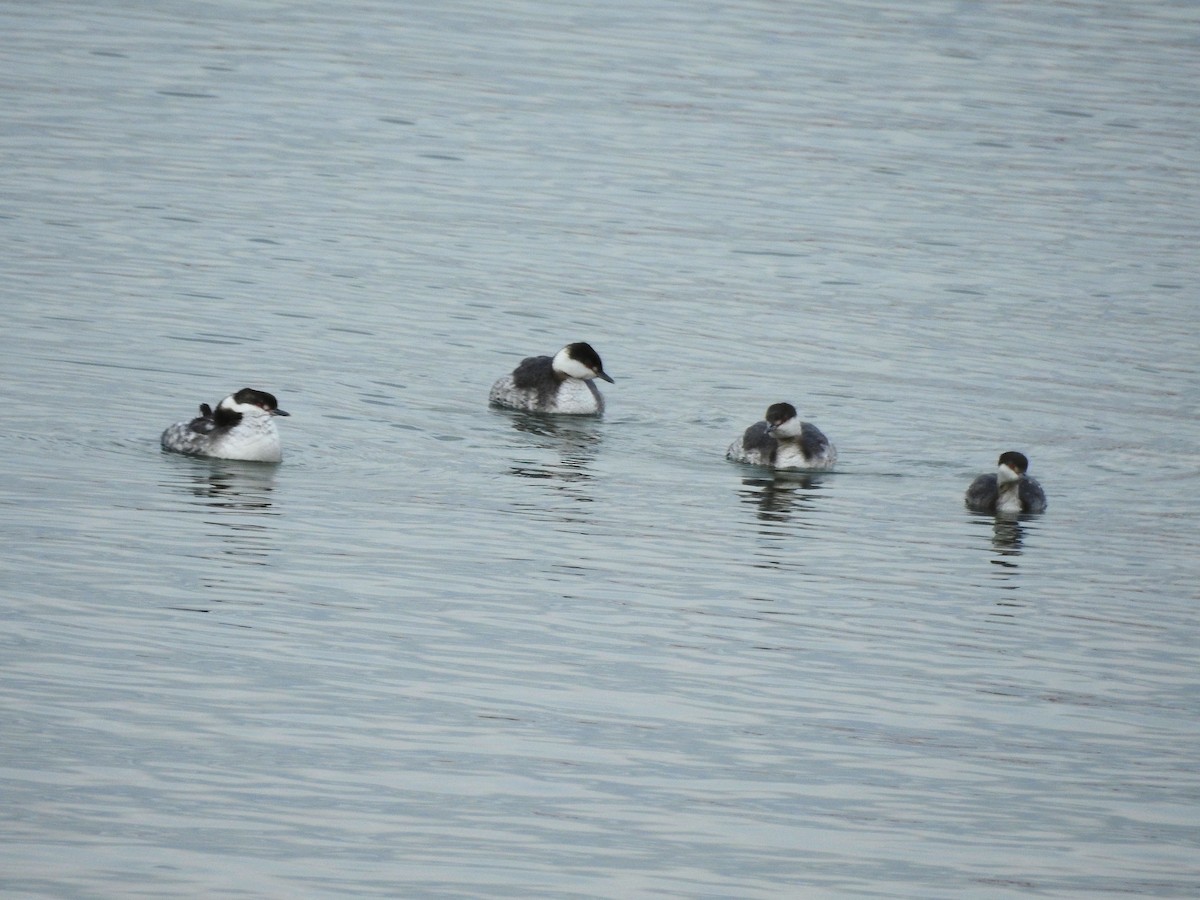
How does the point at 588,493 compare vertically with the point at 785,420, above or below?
below

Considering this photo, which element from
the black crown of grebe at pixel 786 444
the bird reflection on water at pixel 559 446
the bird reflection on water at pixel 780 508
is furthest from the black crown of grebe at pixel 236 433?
the black crown of grebe at pixel 786 444

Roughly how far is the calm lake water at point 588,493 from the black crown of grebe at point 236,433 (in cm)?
29

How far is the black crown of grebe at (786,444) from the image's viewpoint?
1991 centimetres

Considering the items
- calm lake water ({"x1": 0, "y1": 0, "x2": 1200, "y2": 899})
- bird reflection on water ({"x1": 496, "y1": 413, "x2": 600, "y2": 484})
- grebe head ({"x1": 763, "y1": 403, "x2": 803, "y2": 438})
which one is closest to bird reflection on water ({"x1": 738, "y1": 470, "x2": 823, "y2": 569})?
calm lake water ({"x1": 0, "y1": 0, "x2": 1200, "y2": 899})

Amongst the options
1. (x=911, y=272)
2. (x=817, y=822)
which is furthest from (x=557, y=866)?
(x=911, y=272)

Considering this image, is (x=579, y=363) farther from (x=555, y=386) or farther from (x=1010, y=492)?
(x=1010, y=492)

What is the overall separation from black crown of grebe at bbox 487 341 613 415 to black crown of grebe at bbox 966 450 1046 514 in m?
5.18

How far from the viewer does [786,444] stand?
20.0 m

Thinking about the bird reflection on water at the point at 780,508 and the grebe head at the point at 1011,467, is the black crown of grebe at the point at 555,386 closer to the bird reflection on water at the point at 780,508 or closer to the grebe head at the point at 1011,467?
the bird reflection on water at the point at 780,508

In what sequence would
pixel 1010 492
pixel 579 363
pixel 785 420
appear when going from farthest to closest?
1. pixel 579 363
2. pixel 785 420
3. pixel 1010 492

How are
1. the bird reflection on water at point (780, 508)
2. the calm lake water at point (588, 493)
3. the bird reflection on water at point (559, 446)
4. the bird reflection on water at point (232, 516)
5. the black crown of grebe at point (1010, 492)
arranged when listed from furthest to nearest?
the bird reflection on water at point (559, 446) → the black crown of grebe at point (1010, 492) → the bird reflection on water at point (780, 508) → the bird reflection on water at point (232, 516) → the calm lake water at point (588, 493)

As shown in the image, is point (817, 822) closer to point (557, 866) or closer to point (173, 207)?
point (557, 866)

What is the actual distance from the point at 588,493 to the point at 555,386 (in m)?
4.29

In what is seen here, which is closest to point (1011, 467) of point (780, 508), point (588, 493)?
point (780, 508)
